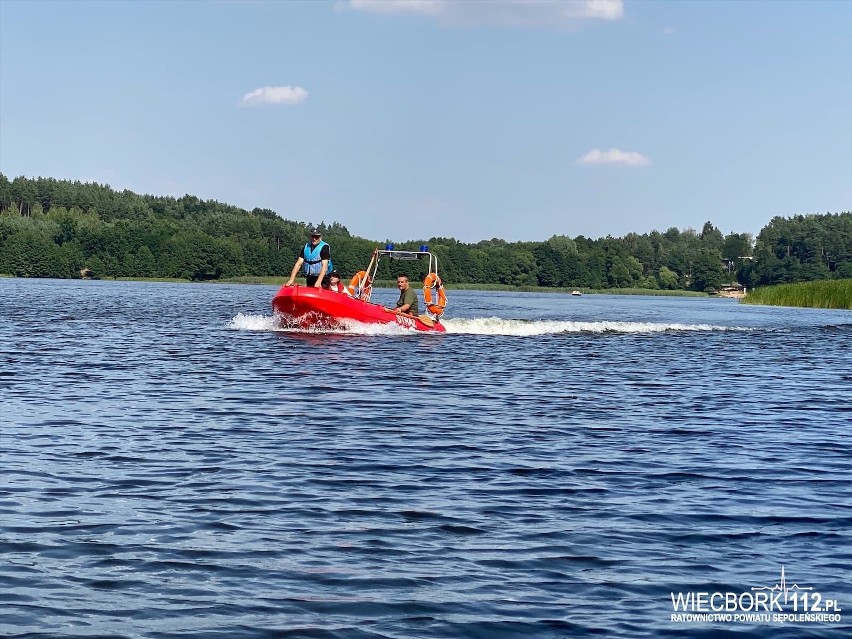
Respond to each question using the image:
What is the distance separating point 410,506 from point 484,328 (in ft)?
94.8

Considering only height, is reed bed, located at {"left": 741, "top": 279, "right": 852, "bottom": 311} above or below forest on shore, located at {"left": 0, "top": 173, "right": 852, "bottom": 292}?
below

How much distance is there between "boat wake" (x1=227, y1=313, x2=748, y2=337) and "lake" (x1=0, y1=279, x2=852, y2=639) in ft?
34.1

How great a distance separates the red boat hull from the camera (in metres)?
29.4

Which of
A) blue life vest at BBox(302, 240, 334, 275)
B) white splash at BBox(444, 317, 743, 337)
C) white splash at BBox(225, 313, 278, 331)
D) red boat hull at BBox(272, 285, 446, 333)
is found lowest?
white splash at BBox(444, 317, 743, 337)

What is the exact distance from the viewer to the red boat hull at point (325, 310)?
29422 millimetres

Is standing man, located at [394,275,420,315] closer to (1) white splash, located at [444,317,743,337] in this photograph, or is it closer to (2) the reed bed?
(1) white splash, located at [444,317,743,337]

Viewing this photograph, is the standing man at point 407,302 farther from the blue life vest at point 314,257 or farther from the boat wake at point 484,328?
the blue life vest at point 314,257

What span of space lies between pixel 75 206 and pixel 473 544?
638ft

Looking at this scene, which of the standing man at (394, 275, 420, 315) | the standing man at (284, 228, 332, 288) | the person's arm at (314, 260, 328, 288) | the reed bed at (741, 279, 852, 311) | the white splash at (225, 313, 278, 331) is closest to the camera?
the standing man at (284, 228, 332, 288)

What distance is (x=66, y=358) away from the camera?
22719 mm

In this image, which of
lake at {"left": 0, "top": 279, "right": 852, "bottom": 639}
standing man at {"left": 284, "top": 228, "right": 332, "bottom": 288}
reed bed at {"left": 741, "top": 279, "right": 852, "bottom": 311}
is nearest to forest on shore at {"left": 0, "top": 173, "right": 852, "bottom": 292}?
reed bed at {"left": 741, "top": 279, "right": 852, "bottom": 311}

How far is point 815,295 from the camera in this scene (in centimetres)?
6862

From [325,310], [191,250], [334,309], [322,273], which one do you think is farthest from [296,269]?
[191,250]

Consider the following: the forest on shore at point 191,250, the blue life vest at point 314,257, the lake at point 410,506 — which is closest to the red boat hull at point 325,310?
the blue life vest at point 314,257
